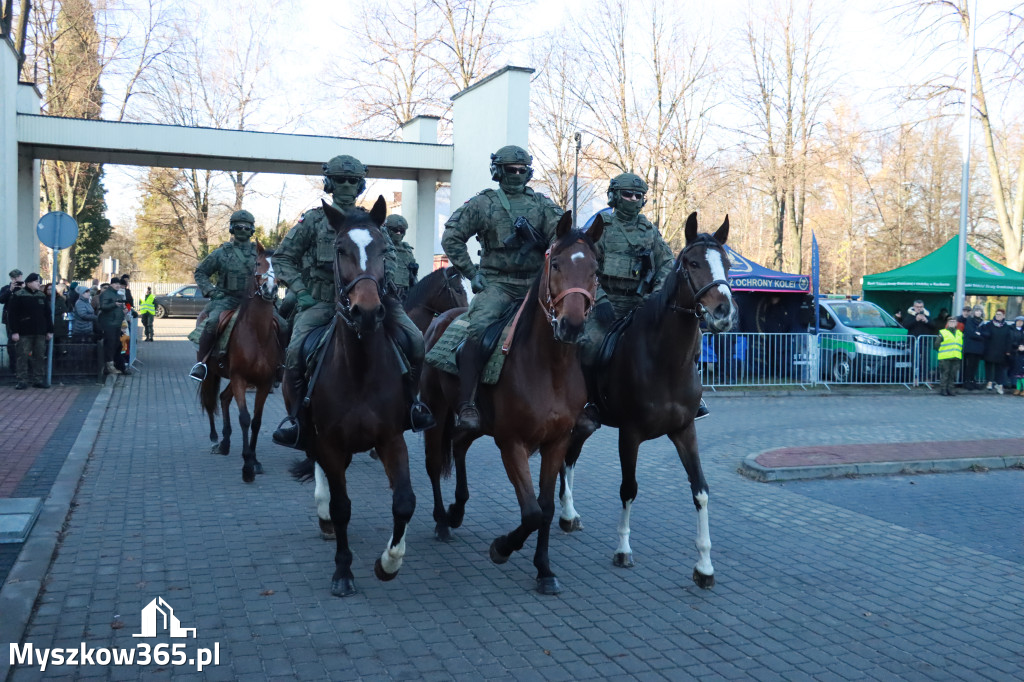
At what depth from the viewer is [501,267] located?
6.57 meters

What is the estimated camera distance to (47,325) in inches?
651

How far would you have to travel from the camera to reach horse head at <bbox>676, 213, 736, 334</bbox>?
5660 millimetres

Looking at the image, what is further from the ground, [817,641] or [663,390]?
[663,390]

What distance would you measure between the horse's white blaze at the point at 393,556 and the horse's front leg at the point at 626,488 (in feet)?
5.55

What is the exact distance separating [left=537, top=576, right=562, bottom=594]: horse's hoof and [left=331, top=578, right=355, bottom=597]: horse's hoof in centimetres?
122

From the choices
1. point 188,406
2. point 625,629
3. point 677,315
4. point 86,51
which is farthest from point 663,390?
point 86,51

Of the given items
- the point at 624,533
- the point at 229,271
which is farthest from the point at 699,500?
the point at 229,271

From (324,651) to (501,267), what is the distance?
10.1ft

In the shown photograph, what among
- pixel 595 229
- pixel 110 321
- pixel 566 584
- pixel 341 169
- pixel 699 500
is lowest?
pixel 566 584

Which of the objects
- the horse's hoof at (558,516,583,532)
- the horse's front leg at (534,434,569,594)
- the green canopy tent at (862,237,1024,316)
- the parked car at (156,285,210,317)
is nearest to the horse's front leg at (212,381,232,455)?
the horse's hoof at (558,516,583,532)

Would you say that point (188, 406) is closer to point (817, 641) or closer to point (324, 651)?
point (324, 651)

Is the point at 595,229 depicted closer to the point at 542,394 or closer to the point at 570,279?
the point at 570,279

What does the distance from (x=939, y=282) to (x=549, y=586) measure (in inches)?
797

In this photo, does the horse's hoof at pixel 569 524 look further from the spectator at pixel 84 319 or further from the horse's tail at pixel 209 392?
the spectator at pixel 84 319
